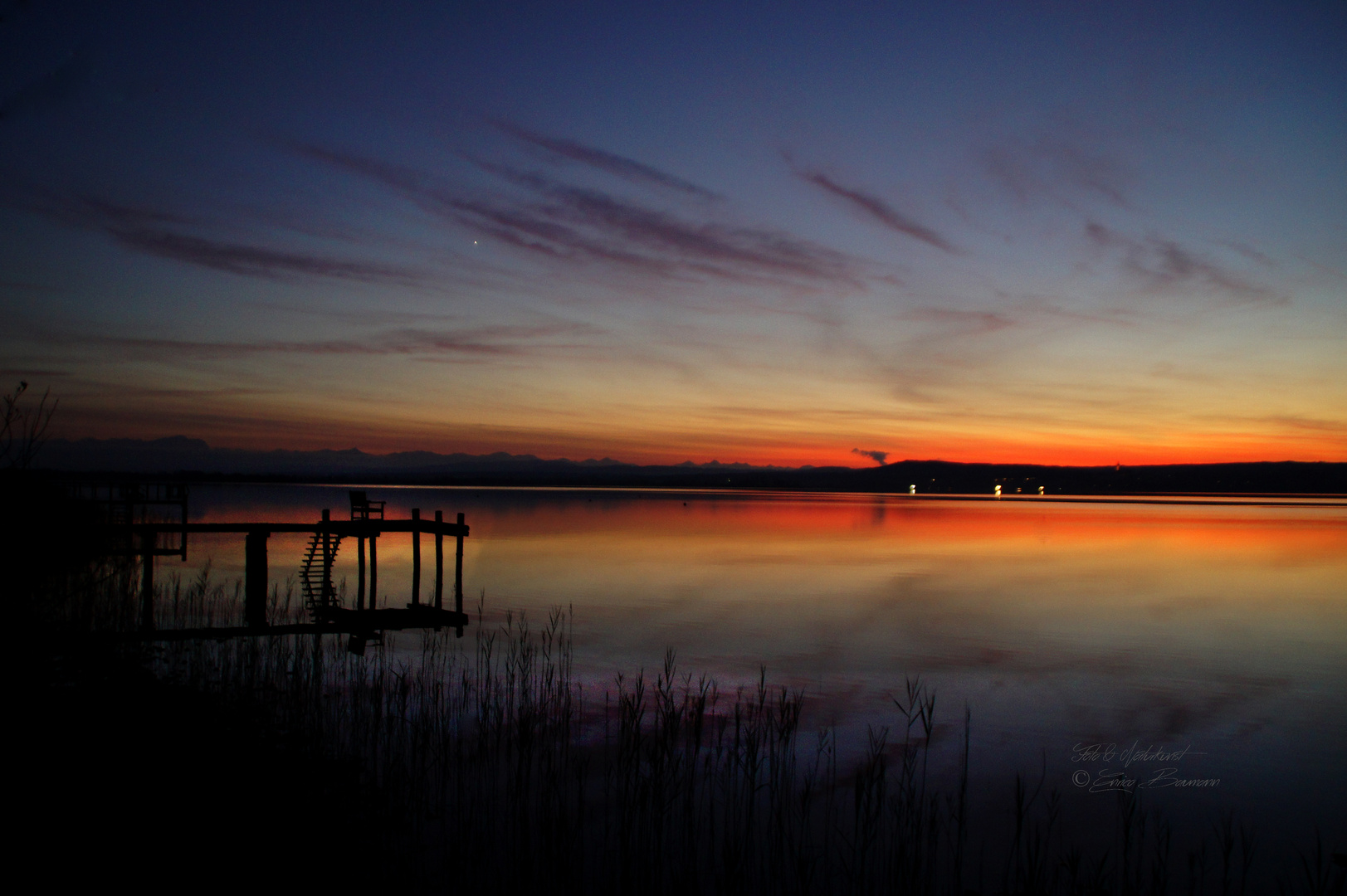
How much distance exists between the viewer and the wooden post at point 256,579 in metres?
17.9

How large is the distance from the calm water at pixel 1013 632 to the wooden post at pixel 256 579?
6.59 meters

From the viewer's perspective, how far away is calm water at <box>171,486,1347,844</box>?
44.7ft

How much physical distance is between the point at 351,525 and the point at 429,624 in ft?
14.0

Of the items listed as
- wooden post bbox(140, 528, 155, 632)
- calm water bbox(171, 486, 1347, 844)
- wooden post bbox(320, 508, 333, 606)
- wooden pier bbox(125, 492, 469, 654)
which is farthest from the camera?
wooden post bbox(320, 508, 333, 606)

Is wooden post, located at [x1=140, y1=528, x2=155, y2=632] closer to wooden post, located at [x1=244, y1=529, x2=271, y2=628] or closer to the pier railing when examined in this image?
the pier railing

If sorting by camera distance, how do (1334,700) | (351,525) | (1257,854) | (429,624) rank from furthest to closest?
(351,525) < (429,624) < (1334,700) < (1257,854)

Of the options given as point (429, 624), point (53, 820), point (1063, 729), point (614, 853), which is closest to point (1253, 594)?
point (1063, 729)

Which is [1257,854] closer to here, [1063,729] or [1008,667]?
[1063,729]

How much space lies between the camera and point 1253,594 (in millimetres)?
33188

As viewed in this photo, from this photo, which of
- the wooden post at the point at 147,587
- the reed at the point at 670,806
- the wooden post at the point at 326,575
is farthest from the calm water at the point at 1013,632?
the wooden post at the point at 147,587

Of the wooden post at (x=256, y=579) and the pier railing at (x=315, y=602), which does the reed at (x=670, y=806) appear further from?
the wooden post at (x=256, y=579)

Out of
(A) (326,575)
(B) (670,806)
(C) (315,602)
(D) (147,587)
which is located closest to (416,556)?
(A) (326,575)

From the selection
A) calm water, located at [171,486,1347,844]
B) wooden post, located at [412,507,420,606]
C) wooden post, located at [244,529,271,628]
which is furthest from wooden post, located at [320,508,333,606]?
calm water, located at [171,486,1347,844]

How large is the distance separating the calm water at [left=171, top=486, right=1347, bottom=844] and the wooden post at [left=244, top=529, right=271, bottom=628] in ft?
21.6
